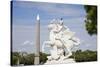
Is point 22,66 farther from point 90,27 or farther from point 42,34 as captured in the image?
point 90,27

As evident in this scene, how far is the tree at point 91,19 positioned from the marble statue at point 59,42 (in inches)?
10.0

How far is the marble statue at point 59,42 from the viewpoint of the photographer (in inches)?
96.6

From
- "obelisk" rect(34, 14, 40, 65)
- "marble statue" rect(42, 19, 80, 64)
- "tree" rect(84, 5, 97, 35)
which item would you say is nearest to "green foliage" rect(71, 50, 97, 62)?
"marble statue" rect(42, 19, 80, 64)

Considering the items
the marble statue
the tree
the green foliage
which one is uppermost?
the tree

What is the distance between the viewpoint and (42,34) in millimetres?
2420

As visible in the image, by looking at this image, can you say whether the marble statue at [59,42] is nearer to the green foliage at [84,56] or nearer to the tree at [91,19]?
the green foliage at [84,56]

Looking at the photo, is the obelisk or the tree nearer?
the obelisk

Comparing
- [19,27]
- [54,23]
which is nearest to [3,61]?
[19,27]

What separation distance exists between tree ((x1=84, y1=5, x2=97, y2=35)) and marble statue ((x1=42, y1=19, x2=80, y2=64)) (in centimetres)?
25

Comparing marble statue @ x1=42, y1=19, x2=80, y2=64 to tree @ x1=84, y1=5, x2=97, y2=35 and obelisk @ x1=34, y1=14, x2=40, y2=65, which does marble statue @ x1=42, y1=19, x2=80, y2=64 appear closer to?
obelisk @ x1=34, y1=14, x2=40, y2=65

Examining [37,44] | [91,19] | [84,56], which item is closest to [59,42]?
[37,44]

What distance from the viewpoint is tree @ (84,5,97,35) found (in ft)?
8.55

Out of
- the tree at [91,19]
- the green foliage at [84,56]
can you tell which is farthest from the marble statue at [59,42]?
the tree at [91,19]

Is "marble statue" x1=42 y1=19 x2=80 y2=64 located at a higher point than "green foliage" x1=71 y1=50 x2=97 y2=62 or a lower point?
higher
